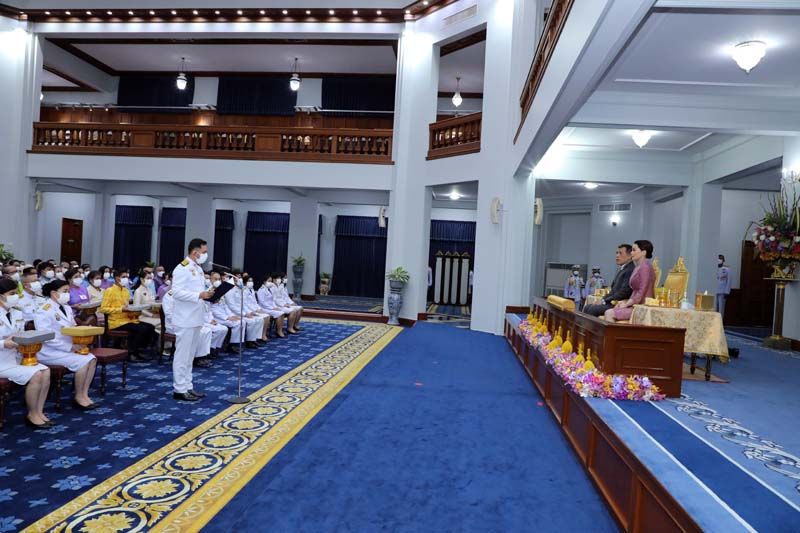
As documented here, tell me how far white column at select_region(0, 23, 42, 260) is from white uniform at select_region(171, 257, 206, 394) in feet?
35.1

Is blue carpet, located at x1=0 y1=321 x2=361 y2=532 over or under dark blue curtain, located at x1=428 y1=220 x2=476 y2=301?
under

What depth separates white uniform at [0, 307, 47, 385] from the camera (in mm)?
3902

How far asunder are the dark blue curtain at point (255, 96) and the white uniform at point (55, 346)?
39.1ft

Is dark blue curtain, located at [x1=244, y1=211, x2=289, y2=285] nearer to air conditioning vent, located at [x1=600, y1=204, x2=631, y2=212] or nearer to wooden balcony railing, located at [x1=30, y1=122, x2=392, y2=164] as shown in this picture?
wooden balcony railing, located at [x1=30, y1=122, x2=392, y2=164]

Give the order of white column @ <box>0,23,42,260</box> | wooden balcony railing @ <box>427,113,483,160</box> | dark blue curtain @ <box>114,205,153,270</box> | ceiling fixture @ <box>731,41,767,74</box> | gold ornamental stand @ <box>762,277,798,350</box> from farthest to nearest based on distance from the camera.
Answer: dark blue curtain @ <box>114,205,153,270</box> < white column @ <box>0,23,42,260</box> < wooden balcony railing @ <box>427,113,483,160</box> < gold ornamental stand @ <box>762,277,798,350</box> < ceiling fixture @ <box>731,41,767,74</box>

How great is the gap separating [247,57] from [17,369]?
504 inches

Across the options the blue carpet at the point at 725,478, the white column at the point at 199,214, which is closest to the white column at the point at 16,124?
the white column at the point at 199,214

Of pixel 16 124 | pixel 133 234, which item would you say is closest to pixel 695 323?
pixel 16 124

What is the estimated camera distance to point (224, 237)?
18.8 metres

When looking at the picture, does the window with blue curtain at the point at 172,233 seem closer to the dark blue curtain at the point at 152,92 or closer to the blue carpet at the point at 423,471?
the dark blue curtain at the point at 152,92

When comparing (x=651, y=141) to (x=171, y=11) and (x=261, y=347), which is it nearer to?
(x=261, y=347)

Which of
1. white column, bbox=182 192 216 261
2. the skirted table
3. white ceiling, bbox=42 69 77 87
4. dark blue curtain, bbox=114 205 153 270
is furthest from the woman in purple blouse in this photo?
dark blue curtain, bbox=114 205 153 270

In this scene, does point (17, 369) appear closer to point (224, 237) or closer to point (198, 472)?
point (198, 472)

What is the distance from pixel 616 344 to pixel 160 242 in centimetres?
1843
